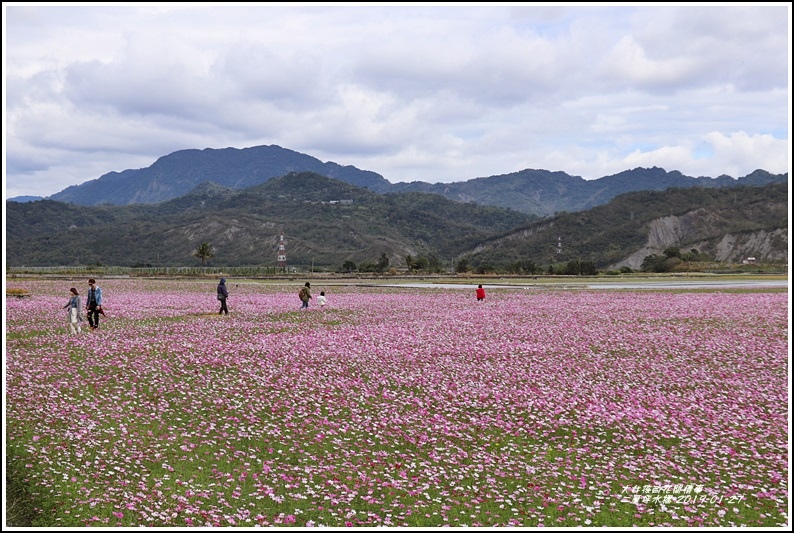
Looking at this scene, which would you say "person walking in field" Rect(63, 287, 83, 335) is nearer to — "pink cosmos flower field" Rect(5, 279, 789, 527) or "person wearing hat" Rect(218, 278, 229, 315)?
"pink cosmos flower field" Rect(5, 279, 789, 527)

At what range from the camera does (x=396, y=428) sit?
13.1m

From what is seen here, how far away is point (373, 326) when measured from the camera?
27969 millimetres

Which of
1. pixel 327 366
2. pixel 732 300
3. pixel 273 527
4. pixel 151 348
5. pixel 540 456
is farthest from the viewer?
pixel 732 300

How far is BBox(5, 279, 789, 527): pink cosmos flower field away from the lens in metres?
9.39

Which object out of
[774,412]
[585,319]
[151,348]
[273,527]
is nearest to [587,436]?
[774,412]

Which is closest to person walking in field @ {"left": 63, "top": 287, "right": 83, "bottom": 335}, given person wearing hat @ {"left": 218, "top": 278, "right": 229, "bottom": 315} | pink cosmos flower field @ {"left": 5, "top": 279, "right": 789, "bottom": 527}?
pink cosmos flower field @ {"left": 5, "top": 279, "right": 789, "bottom": 527}

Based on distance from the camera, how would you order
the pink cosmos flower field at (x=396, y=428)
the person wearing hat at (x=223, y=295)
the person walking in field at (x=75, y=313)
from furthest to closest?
1. the person wearing hat at (x=223, y=295)
2. the person walking in field at (x=75, y=313)
3. the pink cosmos flower field at (x=396, y=428)

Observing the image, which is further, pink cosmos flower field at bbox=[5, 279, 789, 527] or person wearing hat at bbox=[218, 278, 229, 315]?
person wearing hat at bbox=[218, 278, 229, 315]

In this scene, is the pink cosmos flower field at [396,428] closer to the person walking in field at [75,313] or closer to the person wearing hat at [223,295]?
the person walking in field at [75,313]

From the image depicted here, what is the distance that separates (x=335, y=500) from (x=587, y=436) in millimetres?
5861

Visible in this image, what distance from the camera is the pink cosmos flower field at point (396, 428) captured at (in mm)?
9391

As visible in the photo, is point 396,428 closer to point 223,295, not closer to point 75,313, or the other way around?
point 75,313

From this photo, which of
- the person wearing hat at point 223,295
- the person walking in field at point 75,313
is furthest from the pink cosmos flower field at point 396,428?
the person wearing hat at point 223,295

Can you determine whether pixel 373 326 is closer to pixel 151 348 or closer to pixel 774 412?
pixel 151 348
